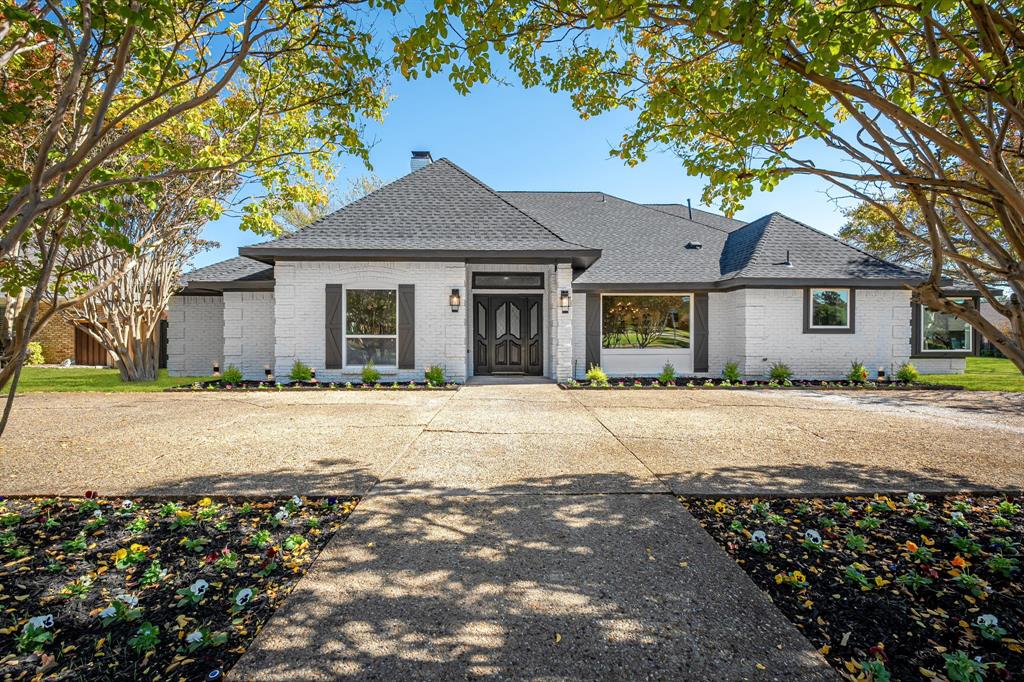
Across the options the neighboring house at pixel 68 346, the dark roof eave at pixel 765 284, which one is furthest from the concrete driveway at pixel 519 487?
the neighboring house at pixel 68 346

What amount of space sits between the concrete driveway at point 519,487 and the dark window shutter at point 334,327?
2446 millimetres

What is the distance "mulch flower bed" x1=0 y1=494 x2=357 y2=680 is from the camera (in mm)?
1971

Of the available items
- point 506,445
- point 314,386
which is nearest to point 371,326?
point 314,386

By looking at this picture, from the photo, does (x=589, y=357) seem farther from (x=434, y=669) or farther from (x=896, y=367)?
(x=434, y=669)

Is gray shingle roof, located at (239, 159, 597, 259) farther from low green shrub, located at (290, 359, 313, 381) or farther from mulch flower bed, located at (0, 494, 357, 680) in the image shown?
mulch flower bed, located at (0, 494, 357, 680)

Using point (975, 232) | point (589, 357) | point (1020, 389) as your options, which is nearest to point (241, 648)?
point (975, 232)

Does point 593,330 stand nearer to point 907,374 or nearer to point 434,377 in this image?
point 434,377

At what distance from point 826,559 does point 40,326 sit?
16.3 feet

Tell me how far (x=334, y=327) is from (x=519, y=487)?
8.30 meters

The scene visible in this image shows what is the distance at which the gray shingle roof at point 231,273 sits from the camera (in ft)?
40.8

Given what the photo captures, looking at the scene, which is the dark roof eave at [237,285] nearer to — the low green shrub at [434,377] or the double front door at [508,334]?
the low green shrub at [434,377]

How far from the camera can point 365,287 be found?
35.8 feet

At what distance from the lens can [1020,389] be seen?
10.3 meters

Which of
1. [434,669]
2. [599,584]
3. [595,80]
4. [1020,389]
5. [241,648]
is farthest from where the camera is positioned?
[1020,389]
